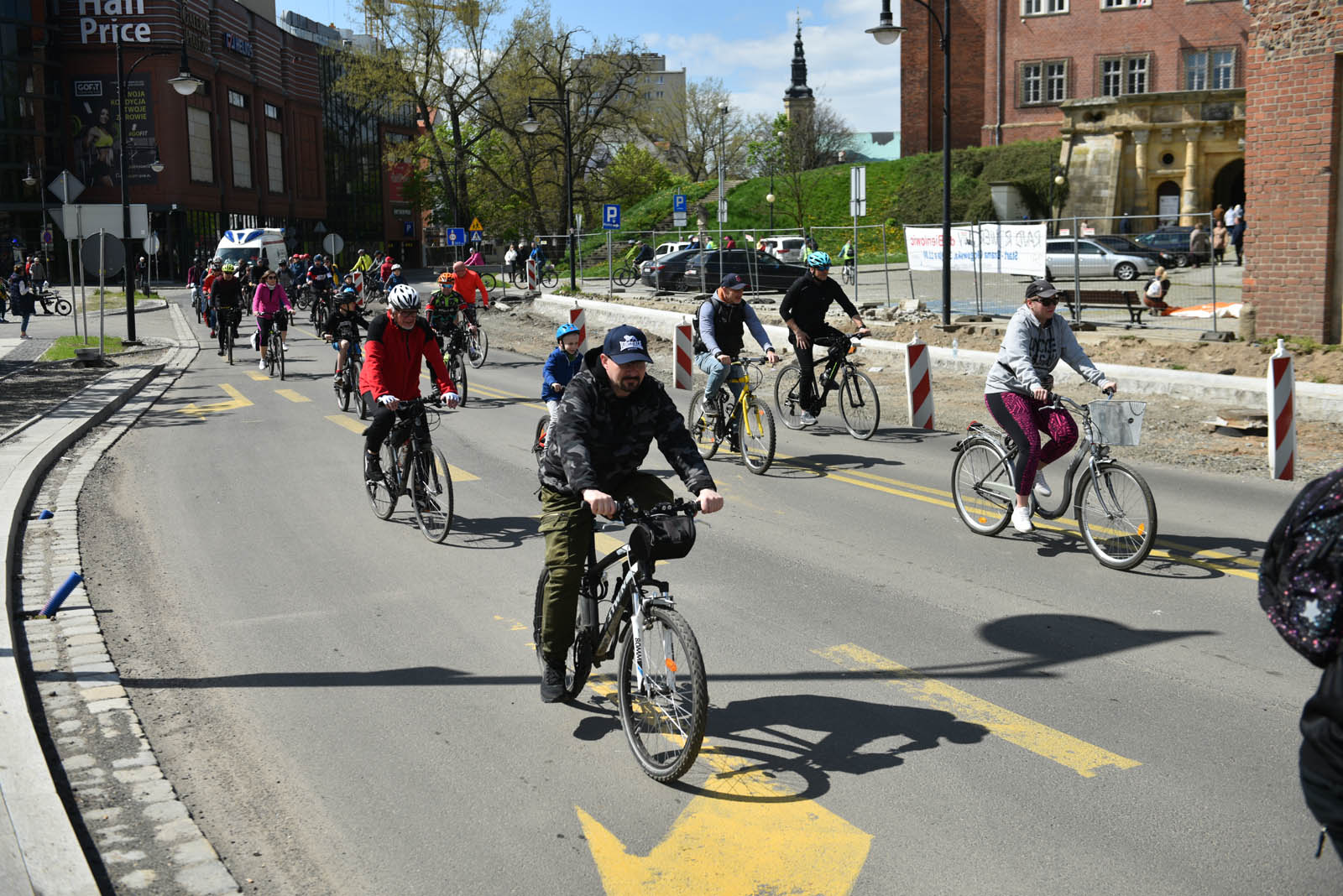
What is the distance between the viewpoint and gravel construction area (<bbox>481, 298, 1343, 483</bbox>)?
1251cm

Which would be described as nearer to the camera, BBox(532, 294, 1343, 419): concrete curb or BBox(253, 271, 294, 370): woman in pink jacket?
BBox(532, 294, 1343, 419): concrete curb

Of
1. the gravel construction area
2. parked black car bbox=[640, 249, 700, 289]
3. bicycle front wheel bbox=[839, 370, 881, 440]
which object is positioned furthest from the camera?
parked black car bbox=[640, 249, 700, 289]

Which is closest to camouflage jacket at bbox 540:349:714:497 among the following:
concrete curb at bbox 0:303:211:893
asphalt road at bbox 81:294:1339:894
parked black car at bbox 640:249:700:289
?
asphalt road at bbox 81:294:1339:894

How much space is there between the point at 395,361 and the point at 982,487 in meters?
4.57

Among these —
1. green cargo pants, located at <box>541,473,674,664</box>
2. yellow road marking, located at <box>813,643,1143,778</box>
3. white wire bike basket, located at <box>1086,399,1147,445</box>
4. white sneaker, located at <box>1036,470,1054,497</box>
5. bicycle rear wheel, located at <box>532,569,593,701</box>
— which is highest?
white wire bike basket, located at <box>1086,399,1147,445</box>

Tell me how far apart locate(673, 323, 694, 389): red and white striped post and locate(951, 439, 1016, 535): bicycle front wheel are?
336 inches

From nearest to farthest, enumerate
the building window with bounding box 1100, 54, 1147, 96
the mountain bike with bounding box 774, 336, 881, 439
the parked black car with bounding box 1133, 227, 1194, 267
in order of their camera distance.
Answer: the mountain bike with bounding box 774, 336, 881, 439 < the parked black car with bounding box 1133, 227, 1194, 267 < the building window with bounding box 1100, 54, 1147, 96

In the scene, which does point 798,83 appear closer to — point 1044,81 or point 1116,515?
point 1044,81

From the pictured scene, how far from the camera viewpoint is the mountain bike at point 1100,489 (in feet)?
25.7

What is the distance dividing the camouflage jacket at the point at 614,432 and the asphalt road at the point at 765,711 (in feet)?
3.76

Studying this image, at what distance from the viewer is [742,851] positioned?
431 cm

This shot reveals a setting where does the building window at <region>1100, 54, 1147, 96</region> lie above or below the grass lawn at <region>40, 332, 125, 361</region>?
above

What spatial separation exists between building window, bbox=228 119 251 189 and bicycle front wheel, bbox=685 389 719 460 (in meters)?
72.1

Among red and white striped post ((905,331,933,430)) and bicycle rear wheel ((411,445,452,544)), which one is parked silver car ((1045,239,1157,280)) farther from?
bicycle rear wheel ((411,445,452,544))
